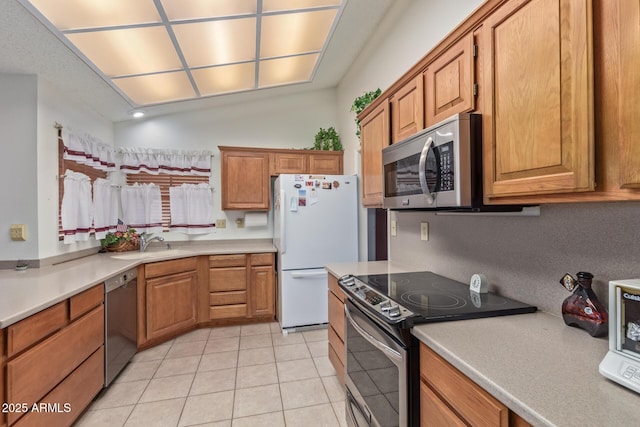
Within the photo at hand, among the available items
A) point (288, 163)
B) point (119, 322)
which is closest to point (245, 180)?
point (288, 163)

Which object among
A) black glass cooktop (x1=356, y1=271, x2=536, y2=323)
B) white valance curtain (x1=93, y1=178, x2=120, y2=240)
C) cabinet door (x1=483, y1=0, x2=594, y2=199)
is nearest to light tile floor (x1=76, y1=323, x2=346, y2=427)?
black glass cooktop (x1=356, y1=271, x2=536, y2=323)

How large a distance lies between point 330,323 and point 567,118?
1960 mm

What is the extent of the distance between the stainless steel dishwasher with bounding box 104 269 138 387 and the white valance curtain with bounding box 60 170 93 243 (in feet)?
2.05

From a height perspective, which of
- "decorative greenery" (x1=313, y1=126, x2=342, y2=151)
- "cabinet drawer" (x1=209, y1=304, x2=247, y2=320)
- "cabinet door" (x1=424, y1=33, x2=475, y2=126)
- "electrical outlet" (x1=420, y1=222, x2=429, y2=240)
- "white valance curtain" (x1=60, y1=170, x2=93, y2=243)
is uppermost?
"decorative greenery" (x1=313, y1=126, x2=342, y2=151)

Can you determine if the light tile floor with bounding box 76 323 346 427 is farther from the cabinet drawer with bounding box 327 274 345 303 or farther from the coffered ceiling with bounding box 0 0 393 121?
the coffered ceiling with bounding box 0 0 393 121

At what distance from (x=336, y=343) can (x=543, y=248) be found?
4.84 feet

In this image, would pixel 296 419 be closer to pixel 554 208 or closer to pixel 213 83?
pixel 554 208

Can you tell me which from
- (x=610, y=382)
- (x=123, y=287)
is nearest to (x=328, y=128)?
(x=123, y=287)

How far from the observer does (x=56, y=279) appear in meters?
2.00

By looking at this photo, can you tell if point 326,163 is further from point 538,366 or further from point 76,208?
point 538,366

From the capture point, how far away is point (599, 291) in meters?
1.08

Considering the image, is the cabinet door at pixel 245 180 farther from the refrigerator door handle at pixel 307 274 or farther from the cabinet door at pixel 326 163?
the refrigerator door handle at pixel 307 274

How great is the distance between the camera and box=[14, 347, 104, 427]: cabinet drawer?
59.7 inches

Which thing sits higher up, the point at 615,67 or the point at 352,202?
the point at 615,67
